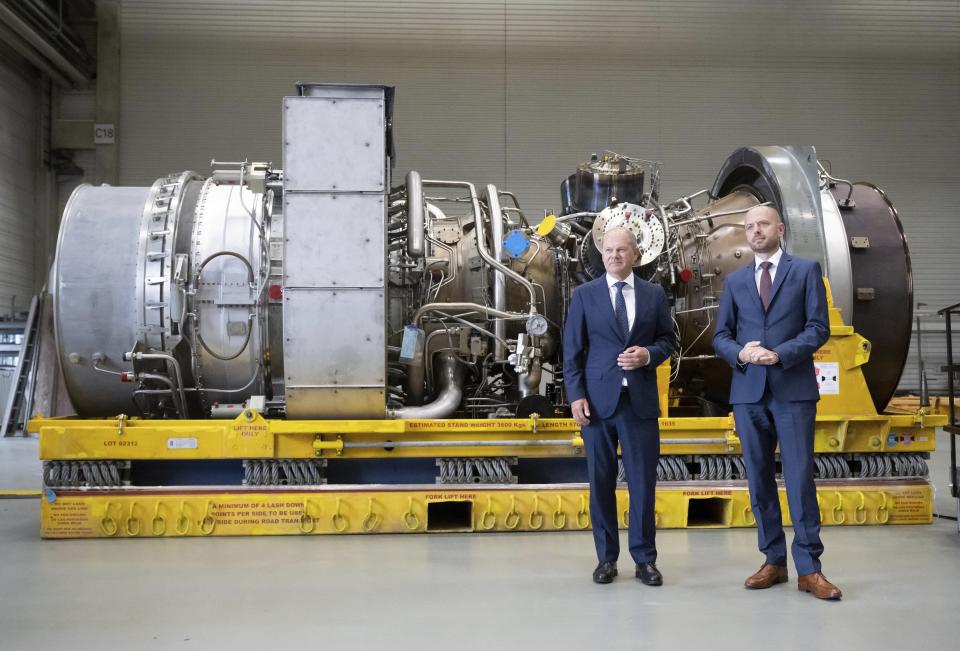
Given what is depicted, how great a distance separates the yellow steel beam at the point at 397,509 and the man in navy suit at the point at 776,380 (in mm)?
1367

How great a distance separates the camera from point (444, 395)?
17.1 ft

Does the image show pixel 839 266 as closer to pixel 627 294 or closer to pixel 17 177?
pixel 627 294

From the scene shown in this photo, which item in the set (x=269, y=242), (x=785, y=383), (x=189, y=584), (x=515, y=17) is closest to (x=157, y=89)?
(x=515, y=17)

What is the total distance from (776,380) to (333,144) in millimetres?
2863

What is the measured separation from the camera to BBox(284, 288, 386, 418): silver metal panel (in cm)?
471

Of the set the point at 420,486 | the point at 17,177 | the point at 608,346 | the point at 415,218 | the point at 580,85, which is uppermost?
the point at 580,85

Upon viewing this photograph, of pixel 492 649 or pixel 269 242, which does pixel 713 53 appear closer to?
pixel 269 242

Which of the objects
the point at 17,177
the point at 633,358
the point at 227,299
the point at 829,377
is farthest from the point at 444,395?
the point at 17,177

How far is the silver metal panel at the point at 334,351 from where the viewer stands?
4.71 m

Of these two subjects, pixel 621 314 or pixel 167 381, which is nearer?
pixel 621 314

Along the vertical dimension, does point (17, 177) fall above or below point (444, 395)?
above

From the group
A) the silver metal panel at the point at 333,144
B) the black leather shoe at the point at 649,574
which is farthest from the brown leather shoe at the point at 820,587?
the silver metal panel at the point at 333,144

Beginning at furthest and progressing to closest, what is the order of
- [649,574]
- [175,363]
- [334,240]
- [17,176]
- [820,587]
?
[17,176] → [175,363] → [334,240] → [649,574] → [820,587]

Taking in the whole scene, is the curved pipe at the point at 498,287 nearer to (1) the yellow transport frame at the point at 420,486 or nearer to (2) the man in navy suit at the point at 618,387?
(1) the yellow transport frame at the point at 420,486
